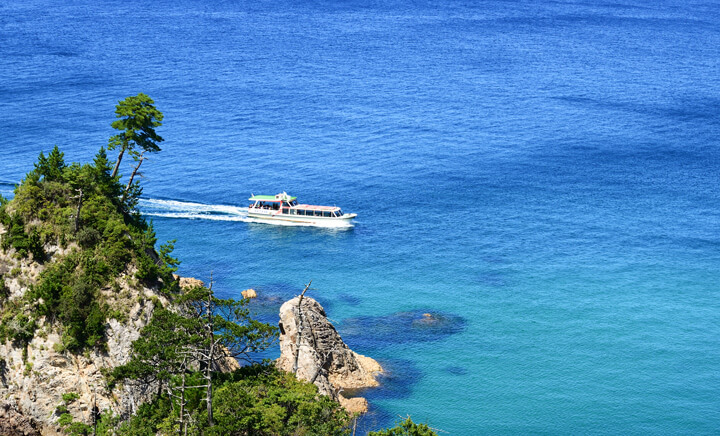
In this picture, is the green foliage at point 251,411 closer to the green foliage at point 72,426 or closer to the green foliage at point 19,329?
the green foliage at point 72,426

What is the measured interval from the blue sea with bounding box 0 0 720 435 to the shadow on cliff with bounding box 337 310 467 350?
323 mm

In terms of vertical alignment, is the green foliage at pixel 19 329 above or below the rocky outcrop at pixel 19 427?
above

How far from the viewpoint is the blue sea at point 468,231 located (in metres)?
89.6

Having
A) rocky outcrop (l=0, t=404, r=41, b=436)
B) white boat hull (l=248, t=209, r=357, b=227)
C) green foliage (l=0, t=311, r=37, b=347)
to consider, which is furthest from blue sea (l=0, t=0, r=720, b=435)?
green foliage (l=0, t=311, r=37, b=347)

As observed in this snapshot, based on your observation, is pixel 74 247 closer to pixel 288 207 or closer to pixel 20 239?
pixel 20 239

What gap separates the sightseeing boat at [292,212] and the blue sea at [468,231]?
1.87 m

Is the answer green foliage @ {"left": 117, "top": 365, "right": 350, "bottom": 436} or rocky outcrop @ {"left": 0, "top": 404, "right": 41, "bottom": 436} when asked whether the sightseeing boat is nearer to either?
green foliage @ {"left": 117, "top": 365, "right": 350, "bottom": 436}

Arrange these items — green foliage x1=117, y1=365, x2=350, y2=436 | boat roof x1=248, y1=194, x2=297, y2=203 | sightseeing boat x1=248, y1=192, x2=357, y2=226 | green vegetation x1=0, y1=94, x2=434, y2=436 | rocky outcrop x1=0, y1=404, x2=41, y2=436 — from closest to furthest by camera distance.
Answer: green foliage x1=117, y1=365, x2=350, y2=436
green vegetation x1=0, y1=94, x2=434, y2=436
rocky outcrop x1=0, y1=404, x2=41, y2=436
sightseeing boat x1=248, y1=192, x2=357, y2=226
boat roof x1=248, y1=194, x2=297, y2=203

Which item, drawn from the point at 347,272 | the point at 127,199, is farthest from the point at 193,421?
the point at 347,272

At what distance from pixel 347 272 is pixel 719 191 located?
74.7 m

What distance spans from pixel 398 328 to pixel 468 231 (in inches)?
1384

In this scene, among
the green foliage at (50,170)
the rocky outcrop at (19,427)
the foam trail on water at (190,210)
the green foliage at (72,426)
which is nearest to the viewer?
the green foliage at (72,426)

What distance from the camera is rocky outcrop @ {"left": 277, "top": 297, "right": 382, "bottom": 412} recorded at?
258 ft

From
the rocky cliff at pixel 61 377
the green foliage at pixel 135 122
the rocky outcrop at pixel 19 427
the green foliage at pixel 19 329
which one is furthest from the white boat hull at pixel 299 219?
the rocky outcrop at pixel 19 427
